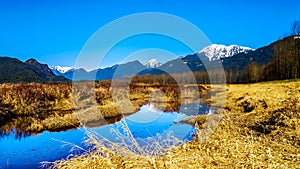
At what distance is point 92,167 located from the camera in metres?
6.79

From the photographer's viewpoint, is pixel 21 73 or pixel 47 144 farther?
pixel 21 73

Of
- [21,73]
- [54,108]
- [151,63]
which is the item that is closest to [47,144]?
[54,108]

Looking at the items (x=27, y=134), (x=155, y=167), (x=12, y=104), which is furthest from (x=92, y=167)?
(x=12, y=104)

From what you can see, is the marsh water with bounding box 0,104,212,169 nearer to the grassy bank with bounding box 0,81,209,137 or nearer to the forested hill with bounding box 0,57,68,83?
the grassy bank with bounding box 0,81,209,137

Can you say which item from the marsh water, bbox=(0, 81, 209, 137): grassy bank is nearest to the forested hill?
bbox=(0, 81, 209, 137): grassy bank

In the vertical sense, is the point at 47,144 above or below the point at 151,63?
below

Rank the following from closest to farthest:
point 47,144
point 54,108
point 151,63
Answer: point 47,144, point 54,108, point 151,63

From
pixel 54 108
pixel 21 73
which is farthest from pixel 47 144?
pixel 21 73

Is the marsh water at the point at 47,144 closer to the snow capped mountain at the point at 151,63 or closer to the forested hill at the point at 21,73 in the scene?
the snow capped mountain at the point at 151,63

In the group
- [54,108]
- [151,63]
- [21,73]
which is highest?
[151,63]

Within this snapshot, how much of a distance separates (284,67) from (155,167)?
60994 mm

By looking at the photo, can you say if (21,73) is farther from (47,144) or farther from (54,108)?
(47,144)

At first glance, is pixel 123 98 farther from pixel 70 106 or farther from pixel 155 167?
pixel 155 167

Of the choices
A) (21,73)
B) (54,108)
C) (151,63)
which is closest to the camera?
(54,108)
